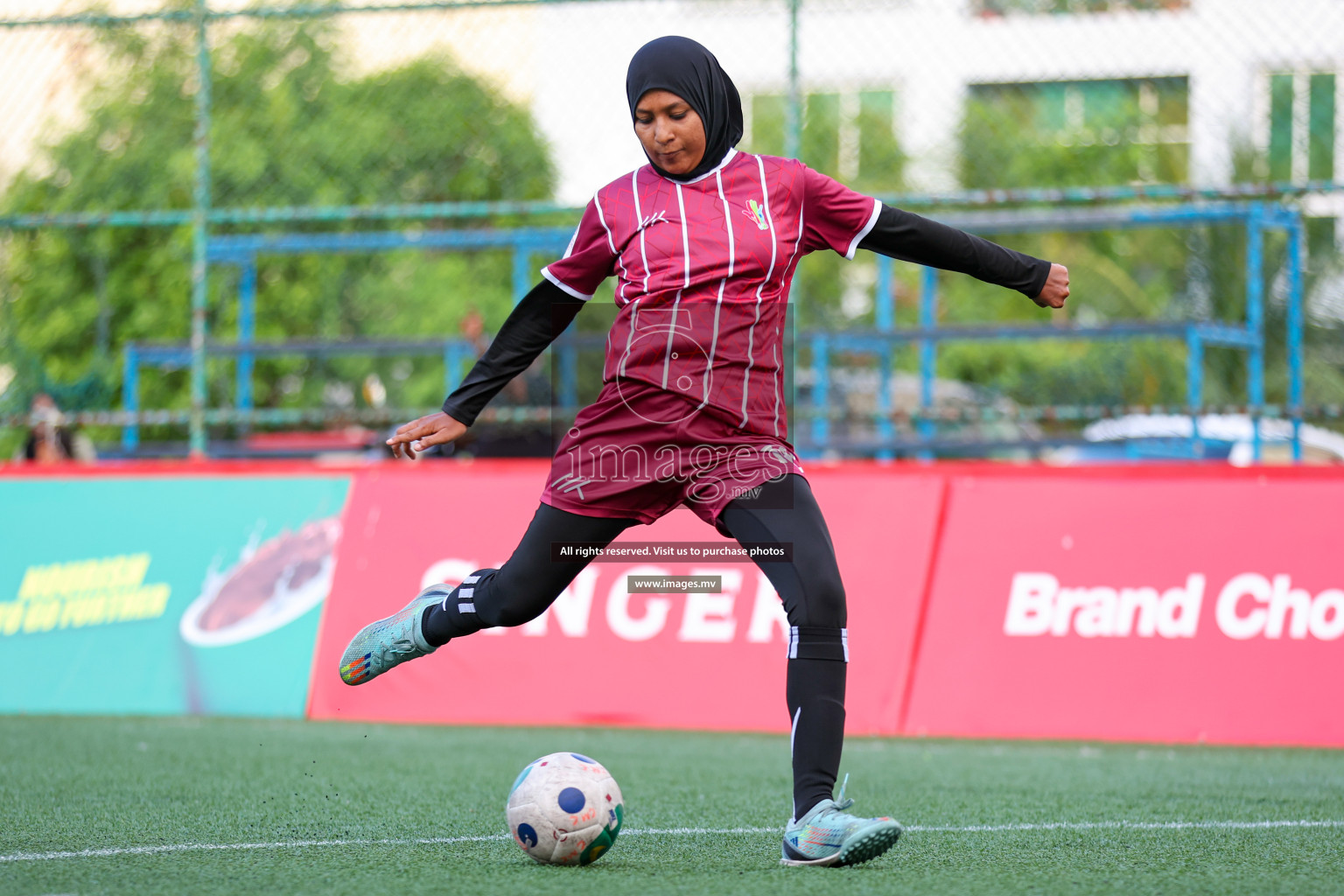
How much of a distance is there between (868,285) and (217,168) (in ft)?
36.4

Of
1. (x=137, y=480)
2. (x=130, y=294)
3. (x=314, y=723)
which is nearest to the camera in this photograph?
(x=314, y=723)

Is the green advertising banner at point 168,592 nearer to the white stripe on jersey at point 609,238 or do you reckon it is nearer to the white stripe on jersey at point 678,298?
the white stripe on jersey at point 609,238

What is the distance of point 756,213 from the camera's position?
3.70 m

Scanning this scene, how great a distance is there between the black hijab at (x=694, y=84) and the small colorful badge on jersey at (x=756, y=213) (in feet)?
0.47

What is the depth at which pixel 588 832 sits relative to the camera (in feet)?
11.7

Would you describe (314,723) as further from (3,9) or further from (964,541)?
(3,9)

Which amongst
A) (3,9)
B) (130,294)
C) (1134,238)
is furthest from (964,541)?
Result: (1134,238)

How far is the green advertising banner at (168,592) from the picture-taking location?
23.0 ft

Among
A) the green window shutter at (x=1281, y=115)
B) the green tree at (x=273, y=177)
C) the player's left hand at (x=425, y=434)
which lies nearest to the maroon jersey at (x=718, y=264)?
the player's left hand at (x=425, y=434)

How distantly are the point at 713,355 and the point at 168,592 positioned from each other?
14.7 feet

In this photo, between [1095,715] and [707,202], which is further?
[1095,715]

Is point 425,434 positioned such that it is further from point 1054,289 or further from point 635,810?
point 1054,289

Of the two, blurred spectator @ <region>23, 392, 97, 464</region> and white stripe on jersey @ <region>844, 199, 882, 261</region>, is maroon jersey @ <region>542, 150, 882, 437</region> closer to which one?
white stripe on jersey @ <region>844, 199, 882, 261</region>

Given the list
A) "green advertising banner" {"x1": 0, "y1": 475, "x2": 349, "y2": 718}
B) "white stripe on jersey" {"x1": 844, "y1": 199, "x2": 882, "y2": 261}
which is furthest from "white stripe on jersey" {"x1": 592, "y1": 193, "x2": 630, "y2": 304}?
"green advertising banner" {"x1": 0, "y1": 475, "x2": 349, "y2": 718}
